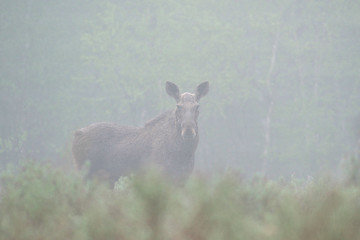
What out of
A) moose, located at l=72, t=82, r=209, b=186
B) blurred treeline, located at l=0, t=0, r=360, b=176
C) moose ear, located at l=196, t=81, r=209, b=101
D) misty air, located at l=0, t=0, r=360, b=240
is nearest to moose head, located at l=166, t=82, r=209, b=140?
moose, located at l=72, t=82, r=209, b=186

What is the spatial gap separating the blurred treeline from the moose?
16.9 metres

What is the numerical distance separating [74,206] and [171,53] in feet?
86.0

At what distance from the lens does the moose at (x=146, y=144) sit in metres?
9.38

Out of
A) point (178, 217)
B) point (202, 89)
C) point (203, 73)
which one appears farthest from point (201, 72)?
point (178, 217)

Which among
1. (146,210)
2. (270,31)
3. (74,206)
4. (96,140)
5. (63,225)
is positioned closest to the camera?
(146,210)

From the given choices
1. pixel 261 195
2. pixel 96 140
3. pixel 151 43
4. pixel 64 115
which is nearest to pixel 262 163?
pixel 151 43

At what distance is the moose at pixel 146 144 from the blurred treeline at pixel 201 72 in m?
16.9

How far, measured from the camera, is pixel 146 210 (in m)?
2.26

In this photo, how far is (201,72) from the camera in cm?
2906

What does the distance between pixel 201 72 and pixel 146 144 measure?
19.5 meters

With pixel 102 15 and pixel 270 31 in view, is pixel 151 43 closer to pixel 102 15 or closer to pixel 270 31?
pixel 102 15

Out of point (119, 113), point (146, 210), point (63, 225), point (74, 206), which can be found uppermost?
point (146, 210)

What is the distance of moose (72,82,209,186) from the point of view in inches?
369

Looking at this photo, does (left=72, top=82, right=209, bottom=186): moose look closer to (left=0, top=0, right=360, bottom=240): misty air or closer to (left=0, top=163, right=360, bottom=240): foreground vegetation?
(left=0, top=163, right=360, bottom=240): foreground vegetation
